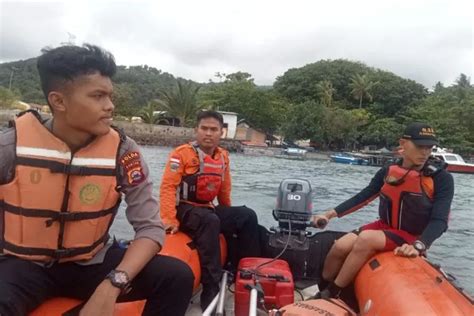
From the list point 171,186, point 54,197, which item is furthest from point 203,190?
point 54,197

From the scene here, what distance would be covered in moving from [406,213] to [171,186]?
5.49 ft

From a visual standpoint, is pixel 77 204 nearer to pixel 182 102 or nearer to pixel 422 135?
pixel 422 135

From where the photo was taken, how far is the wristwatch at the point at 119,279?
1661 mm

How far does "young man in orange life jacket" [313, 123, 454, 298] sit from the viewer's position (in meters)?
2.97

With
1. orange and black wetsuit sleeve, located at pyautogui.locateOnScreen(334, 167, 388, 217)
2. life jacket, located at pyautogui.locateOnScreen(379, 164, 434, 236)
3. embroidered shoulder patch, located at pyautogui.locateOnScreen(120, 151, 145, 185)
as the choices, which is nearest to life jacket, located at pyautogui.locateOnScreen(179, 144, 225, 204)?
orange and black wetsuit sleeve, located at pyautogui.locateOnScreen(334, 167, 388, 217)

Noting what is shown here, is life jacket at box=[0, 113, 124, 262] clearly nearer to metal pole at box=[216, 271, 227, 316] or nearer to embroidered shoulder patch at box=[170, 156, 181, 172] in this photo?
metal pole at box=[216, 271, 227, 316]

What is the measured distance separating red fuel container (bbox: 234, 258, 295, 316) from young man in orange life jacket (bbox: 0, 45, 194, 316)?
1.22 m

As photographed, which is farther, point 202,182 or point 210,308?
point 202,182

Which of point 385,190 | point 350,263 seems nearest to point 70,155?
point 350,263

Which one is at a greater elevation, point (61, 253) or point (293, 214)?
point (61, 253)

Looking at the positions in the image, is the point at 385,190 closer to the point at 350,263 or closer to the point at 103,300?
the point at 350,263

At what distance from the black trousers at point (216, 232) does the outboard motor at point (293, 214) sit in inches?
10.9

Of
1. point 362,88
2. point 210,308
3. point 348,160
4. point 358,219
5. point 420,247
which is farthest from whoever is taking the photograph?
point 362,88

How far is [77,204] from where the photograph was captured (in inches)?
68.9
